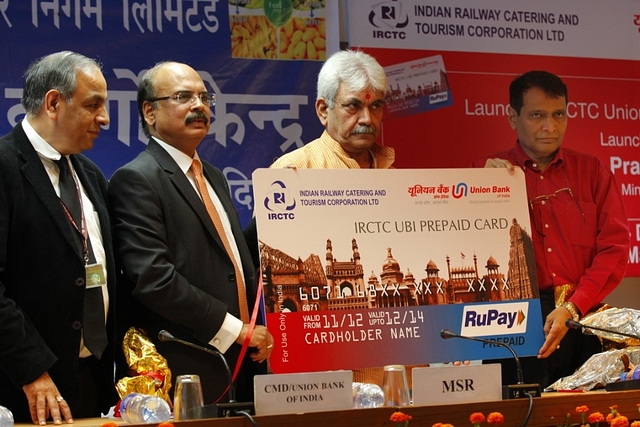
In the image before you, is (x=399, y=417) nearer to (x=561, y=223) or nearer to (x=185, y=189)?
(x=185, y=189)

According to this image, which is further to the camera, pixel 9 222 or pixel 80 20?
pixel 80 20

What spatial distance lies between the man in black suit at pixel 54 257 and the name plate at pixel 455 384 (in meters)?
1.02

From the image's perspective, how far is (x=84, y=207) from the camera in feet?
10.6

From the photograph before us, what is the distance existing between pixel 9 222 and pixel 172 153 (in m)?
0.67

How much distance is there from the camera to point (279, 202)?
3.30m

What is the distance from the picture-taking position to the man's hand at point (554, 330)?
352 cm

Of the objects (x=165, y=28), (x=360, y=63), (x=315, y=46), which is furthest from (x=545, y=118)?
(x=165, y=28)

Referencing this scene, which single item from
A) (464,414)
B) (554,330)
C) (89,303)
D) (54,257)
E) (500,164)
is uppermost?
(500,164)

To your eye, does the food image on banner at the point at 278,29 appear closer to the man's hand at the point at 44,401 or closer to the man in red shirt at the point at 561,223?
the man in red shirt at the point at 561,223

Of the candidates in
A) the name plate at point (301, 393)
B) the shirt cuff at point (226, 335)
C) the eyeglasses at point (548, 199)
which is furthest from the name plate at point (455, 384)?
the eyeglasses at point (548, 199)

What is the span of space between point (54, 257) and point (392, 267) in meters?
1.16

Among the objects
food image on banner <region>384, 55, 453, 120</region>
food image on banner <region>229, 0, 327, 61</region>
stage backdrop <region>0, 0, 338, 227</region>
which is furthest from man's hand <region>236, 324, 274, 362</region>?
food image on banner <region>384, 55, 453, 120</region>

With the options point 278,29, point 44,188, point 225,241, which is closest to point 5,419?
point 44,188

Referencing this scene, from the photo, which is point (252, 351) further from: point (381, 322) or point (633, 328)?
point (633, 328)
